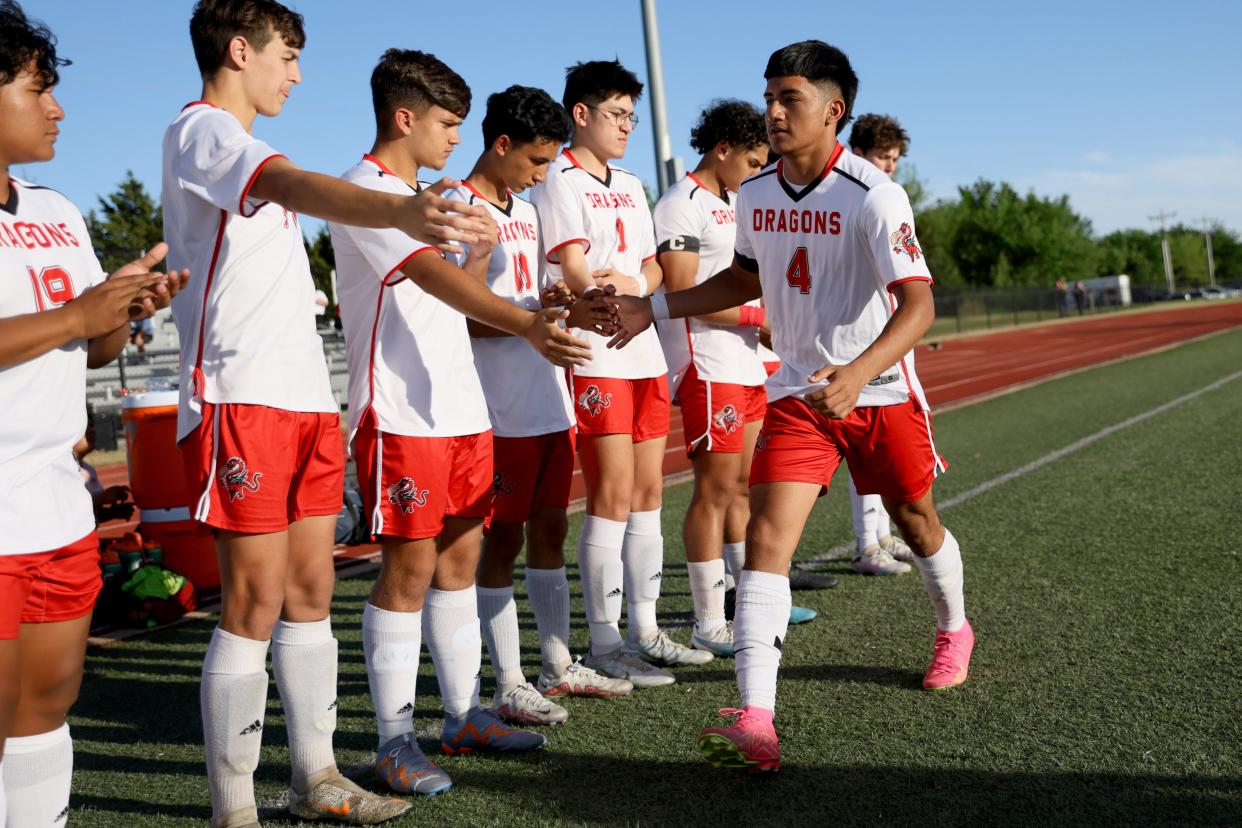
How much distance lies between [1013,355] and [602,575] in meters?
26.1

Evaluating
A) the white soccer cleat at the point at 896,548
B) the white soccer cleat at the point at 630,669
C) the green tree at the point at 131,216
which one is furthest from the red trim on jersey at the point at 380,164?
the green tree at the point at 131,216

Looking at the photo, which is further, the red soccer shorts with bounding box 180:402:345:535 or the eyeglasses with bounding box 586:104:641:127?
the eyeglasses with bounding box 586:104:641:127

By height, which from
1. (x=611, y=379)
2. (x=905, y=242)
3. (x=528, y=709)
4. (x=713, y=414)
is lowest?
(x=528, y=709)

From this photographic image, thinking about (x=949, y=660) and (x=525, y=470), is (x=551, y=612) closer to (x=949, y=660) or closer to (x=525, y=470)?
(x=525, y=470)

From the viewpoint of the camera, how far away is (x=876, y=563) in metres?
6.25

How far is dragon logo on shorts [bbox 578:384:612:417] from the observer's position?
4488mm

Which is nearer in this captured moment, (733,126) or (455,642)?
(455,642)

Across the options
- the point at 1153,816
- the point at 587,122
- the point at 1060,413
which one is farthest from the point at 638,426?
the point at 1060,413

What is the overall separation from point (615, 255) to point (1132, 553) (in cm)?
353

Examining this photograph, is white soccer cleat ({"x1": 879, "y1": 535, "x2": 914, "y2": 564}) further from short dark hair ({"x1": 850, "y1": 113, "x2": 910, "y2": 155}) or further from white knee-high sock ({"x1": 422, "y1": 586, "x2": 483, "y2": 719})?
white knee-high sock ({"x1": 422, "y1": 586, "x2": 483, "y2": 719})

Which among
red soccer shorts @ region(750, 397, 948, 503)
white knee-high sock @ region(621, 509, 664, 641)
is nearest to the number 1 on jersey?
red soccer shorts @ region(750, 397, 948, 503)

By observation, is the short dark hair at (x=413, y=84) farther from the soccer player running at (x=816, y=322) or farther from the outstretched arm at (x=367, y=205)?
the soccer player running at (x=816, y=322)

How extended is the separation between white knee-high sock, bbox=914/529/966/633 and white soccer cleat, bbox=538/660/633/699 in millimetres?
1254

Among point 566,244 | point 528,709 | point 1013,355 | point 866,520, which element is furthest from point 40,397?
point 1013,355
